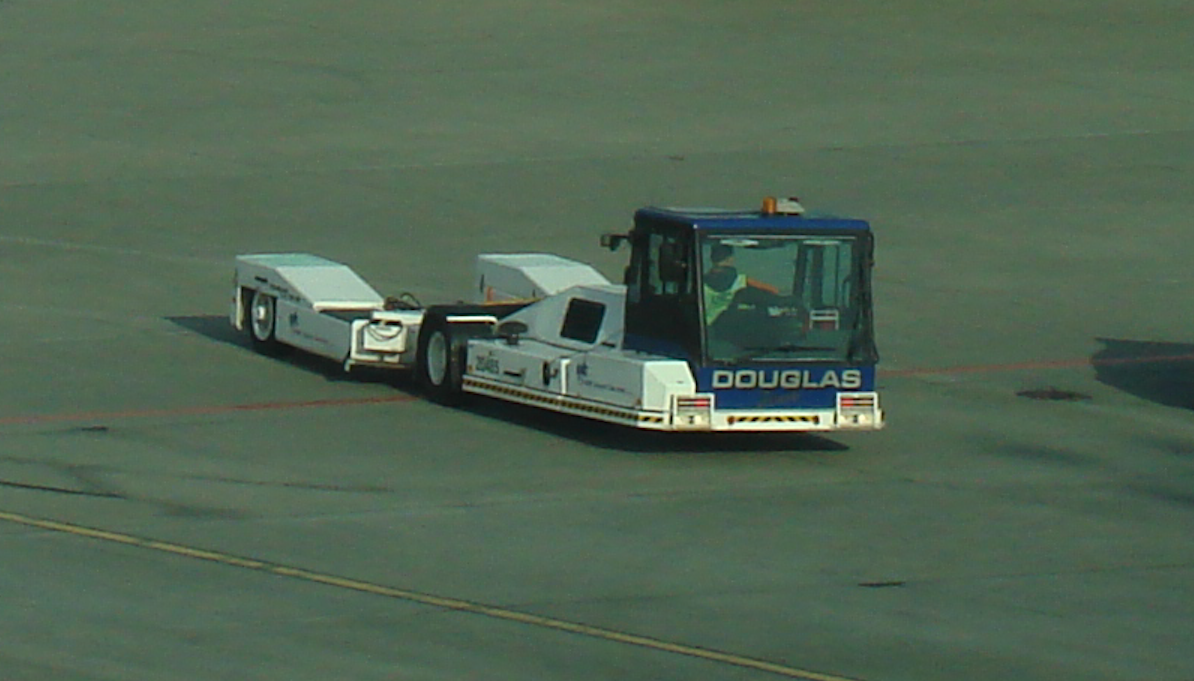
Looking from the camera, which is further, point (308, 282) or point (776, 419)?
point (308, 282)

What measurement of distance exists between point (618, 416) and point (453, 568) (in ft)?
17.0

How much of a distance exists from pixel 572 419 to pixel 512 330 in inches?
49.5

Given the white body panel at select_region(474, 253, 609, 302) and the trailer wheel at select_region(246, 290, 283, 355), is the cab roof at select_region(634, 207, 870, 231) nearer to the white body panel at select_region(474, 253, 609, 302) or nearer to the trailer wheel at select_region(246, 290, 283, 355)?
the white body panel at select_region(474, 253, 609, 302)

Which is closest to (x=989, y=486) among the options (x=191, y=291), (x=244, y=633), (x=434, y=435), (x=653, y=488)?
(x=653, y=488)

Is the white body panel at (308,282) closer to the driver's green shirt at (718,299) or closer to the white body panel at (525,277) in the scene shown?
the white body panel at (525,277)

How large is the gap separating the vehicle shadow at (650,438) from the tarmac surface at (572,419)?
88 mm

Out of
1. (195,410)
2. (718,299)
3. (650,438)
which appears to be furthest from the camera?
(195,410)

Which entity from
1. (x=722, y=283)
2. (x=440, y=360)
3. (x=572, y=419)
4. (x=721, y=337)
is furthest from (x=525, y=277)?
(x=721, y=337)

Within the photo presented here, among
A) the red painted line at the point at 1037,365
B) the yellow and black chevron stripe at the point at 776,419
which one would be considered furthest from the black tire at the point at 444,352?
the red painted line at the point at 1037,365

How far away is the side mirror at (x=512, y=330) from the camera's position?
23766 mm

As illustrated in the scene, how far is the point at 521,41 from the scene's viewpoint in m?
52.9

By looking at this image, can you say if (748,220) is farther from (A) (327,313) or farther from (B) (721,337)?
(A) (327,313)

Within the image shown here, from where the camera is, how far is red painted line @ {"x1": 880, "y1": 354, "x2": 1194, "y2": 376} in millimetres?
27719

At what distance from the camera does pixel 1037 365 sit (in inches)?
1118
